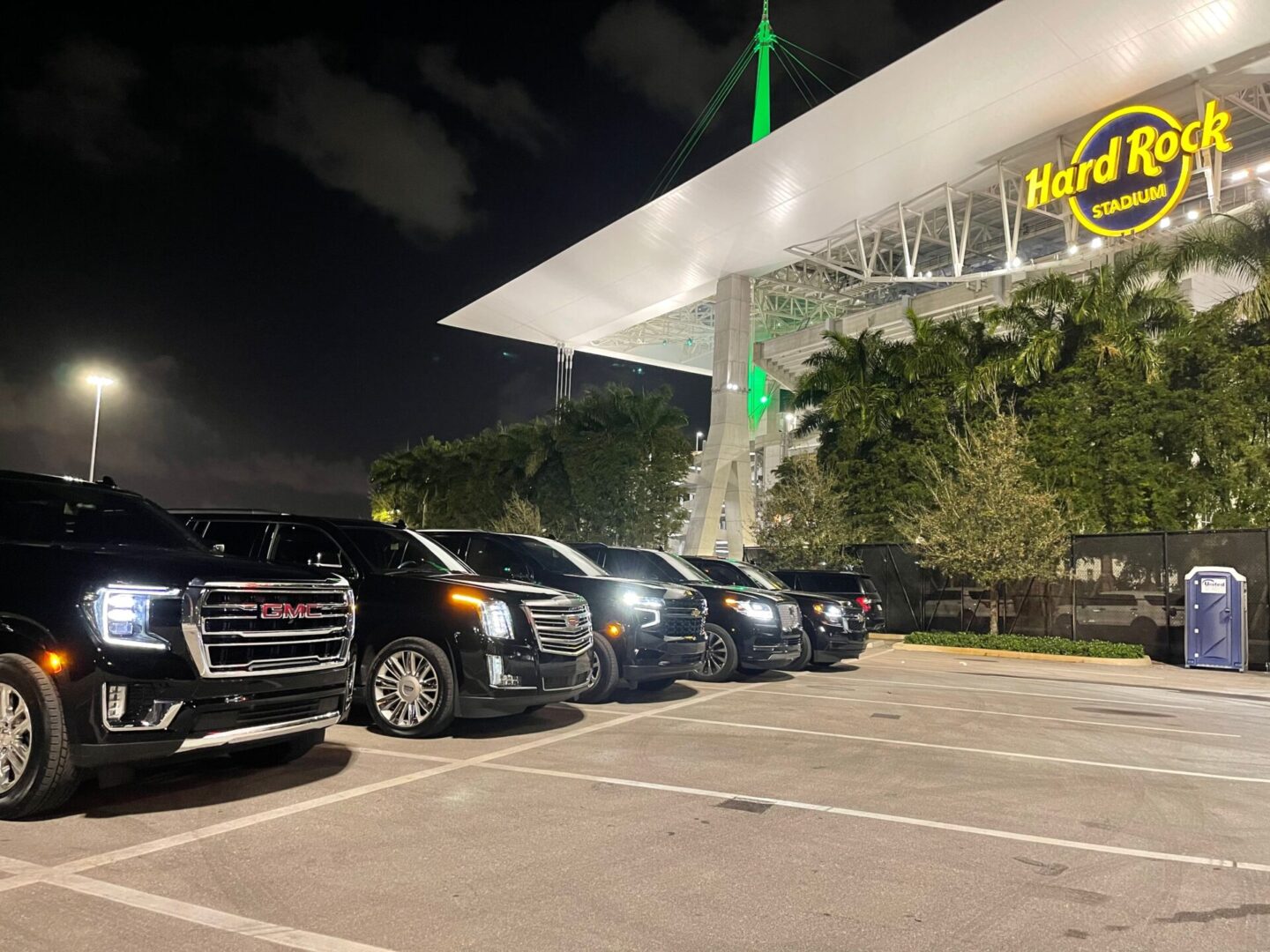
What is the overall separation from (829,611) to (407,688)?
358 inches

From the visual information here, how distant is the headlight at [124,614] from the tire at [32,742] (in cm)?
38

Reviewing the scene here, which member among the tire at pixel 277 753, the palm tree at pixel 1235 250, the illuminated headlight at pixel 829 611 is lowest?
the tire at pixel 277 753

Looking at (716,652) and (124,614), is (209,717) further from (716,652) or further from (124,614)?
(716,652)

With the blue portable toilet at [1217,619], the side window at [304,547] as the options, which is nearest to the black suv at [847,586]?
the blue portable toilet at [1217,619]

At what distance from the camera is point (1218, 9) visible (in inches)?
1046

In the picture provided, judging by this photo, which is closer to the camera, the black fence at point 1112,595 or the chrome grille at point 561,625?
the chrome grille at point 561,625

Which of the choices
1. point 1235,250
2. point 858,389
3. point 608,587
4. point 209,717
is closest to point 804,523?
point 858,389

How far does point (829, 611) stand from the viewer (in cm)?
1533

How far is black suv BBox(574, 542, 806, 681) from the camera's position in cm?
1260

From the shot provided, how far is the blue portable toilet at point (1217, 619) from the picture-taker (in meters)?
18.8

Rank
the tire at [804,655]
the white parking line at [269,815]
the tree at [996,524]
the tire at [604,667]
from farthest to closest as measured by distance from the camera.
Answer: the tree at [996,524] → the tire at [804,655] → the tire at [604,667] → the white parking line at [269,815]

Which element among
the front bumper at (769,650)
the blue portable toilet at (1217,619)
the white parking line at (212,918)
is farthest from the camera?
the blue portable toilet at (1217,619)

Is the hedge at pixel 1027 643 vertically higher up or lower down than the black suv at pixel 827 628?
lower down

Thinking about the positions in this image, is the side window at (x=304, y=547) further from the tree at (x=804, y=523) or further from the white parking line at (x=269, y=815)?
the tree at (x=804, y=523)
